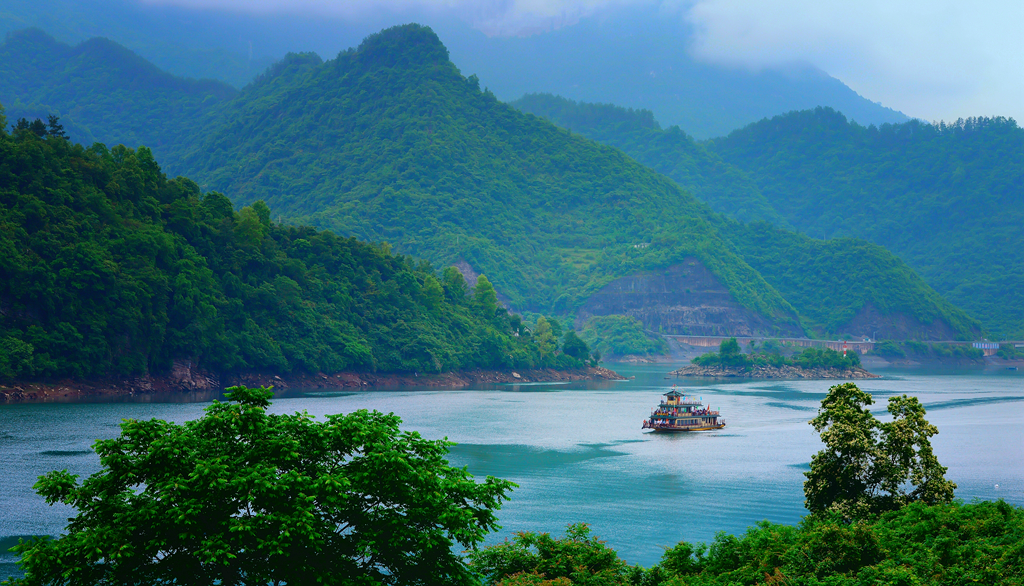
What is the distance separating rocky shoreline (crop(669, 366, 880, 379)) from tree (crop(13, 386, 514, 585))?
505 ft

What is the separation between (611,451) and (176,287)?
57.5 m

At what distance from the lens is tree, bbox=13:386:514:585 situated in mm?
18062

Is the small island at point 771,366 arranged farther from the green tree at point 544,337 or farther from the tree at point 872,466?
the tree at point 872,466

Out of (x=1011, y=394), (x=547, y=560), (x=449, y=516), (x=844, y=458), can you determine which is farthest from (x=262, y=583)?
(x=1011, y=394)

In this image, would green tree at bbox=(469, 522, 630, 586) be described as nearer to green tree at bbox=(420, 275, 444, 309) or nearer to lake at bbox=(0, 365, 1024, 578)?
lake at bbox=(0, 365, 1024, 578)

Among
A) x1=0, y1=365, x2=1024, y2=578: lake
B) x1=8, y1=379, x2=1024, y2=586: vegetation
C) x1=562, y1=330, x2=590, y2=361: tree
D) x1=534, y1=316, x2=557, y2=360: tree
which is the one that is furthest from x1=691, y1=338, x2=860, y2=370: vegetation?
x1=8, y1=379, x2=1024, y2=586: vegetation

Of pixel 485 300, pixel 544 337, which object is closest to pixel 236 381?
pixel 485 300

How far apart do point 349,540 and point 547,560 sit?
6262 mm

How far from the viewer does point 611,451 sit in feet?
235

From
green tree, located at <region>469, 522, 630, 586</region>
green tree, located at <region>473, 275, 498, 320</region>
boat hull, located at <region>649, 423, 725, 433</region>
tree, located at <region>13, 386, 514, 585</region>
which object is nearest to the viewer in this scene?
tree, located at <region>13, 386, 514, 585</region>

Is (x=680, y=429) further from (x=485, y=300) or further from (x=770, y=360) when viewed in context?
(x=770, y=360)

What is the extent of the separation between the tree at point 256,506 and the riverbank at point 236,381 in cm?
→ 7109

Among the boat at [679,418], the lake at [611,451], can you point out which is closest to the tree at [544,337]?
the lake at [611,451]

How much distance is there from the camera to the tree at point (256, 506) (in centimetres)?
1806
